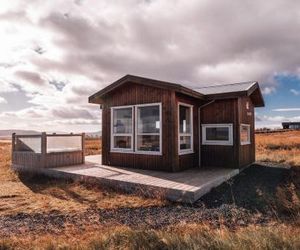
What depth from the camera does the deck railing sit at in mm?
9562

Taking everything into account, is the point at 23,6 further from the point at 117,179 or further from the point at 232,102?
the point at 232,102

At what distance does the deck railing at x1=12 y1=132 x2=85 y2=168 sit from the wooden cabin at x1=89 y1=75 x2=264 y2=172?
119 cm

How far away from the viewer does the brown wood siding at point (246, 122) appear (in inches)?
395

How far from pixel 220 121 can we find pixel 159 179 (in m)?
3.94

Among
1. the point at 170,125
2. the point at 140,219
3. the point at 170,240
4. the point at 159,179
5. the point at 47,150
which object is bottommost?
the point at 140,219

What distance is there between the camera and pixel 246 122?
10859 millimetres

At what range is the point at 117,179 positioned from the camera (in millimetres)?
7438

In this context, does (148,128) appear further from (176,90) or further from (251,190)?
(251,190)

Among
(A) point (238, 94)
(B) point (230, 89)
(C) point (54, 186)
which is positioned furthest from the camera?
(B) point (230, 89)

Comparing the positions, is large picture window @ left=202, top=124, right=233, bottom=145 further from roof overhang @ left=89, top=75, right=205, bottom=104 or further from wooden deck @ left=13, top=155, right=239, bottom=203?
roof overhang @ left=89, top=75, right=205, bottom=104

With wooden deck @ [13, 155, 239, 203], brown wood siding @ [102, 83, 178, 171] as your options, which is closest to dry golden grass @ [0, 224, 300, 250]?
wooden deck @ [13, 155, 239, 203]

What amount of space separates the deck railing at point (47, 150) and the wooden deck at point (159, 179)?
22.1 inches

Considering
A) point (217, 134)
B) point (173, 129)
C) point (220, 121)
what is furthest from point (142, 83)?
point (217, 134)

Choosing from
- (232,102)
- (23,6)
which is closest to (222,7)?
(232,102)
